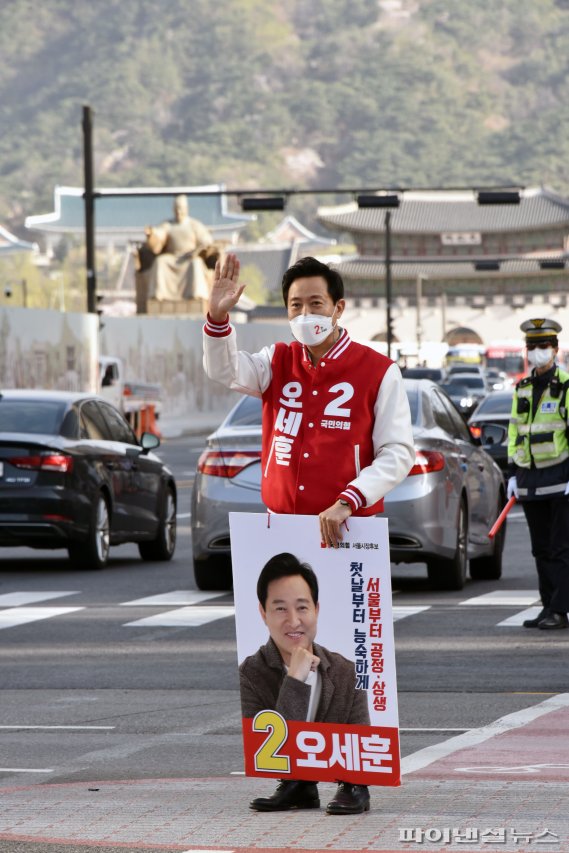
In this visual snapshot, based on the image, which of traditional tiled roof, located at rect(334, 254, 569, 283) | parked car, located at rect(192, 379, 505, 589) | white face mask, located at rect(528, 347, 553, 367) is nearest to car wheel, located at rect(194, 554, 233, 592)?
parked car, located at rect(192, 379, 505, 589)

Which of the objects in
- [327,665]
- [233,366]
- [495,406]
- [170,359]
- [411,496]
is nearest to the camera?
[327,665]

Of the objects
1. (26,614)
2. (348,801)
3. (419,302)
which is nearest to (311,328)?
(348,801)

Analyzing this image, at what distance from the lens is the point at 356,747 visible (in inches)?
247

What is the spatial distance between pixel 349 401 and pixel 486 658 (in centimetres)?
475

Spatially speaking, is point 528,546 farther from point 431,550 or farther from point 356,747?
point 356,747

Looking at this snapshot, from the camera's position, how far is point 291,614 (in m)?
6.34

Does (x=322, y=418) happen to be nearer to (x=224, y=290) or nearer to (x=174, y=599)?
(x=224, y=290)

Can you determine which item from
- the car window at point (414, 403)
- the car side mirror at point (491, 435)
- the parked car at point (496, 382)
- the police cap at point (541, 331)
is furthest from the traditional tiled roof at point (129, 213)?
the police cap at point (541, 331)

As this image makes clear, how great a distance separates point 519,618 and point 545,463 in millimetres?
1183

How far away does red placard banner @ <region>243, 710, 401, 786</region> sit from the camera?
625 centimetres

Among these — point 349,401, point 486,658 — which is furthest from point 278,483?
point 486,658

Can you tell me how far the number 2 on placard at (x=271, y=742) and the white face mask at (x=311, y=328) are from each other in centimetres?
119

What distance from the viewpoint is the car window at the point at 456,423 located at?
15.8 m

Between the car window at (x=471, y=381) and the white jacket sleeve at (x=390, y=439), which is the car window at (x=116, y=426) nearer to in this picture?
the white jacket sleeve at (x=390, y=439)
